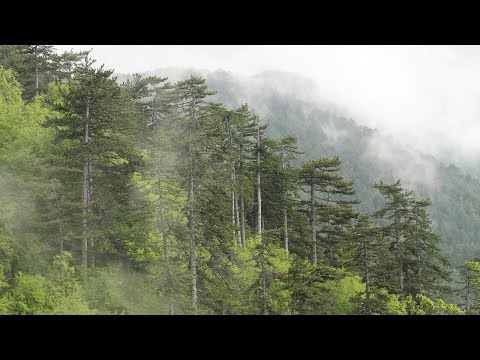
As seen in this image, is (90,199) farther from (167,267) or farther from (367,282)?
(367,282)

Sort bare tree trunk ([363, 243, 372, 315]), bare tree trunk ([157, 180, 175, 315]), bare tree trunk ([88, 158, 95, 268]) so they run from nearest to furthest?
bare tree trunk ([157, 180, 175, 315]) < bare tree trunk ([88, 158, 95, 268]) < bare tree trunk ([363, 243, 372, 315])

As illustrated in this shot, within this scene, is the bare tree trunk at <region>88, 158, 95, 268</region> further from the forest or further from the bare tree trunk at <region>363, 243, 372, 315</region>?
the bare tree trunk at <region>363, 243, 372, 315</region>

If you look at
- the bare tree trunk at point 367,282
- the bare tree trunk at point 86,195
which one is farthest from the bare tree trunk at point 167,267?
the bare tree trunk at point 367,282

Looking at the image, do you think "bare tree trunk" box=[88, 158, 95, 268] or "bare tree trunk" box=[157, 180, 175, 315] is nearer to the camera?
"bare tree trunk" box=[157, 180, 175, 315]

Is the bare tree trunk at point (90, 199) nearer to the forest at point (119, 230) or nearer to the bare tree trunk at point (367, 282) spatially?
the forest at point (119, 230)

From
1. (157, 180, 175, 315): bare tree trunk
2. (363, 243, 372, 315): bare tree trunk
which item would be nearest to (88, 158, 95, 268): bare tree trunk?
(157, 180, 175, 315): bare tree trunk

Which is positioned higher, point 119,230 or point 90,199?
point 90,199

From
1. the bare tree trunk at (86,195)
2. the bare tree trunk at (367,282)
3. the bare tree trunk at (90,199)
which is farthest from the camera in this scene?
the bare tree trunk at (367,282)

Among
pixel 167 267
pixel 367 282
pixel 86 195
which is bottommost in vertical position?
pixel 367 282

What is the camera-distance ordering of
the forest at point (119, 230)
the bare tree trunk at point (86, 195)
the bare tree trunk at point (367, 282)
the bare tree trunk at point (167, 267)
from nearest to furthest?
the bare tree trunk at point (167, 267)
the forest at point (119, 230)
the bare tree trunk at point (86, 195)
the bare tree trunk at point (367, 282)

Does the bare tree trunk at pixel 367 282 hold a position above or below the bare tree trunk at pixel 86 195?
below

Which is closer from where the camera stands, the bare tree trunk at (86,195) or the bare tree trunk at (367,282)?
the bare tree trunk at (86,195)

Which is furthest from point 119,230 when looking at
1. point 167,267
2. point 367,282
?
point 367,282
